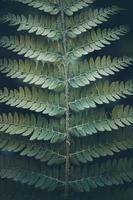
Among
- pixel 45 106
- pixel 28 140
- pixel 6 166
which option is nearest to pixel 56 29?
pixel 45 106

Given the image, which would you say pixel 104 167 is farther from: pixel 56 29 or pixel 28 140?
pixel 56 29

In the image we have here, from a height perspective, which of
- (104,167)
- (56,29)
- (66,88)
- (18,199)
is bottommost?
(18,199)

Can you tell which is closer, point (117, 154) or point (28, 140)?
point (28, 140)

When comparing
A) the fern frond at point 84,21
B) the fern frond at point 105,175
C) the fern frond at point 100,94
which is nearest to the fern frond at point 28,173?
the fern frond at point 105,175

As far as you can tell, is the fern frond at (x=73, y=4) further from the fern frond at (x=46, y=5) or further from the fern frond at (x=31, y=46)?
the fern frond at (x=31, y=46)

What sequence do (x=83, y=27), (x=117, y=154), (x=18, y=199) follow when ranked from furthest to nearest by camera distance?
(x=117, y=154) → (x=83, y=27) → (x=18, y=199)

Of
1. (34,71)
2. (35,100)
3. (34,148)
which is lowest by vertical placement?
(34,148)

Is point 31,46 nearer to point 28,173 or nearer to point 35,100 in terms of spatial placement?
point 35,100

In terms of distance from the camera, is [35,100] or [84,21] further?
[84,21]

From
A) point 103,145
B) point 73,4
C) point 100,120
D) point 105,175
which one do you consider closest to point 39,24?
point 73,4
